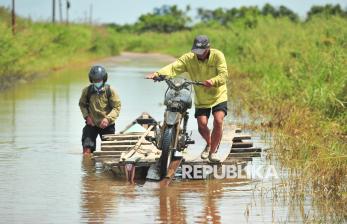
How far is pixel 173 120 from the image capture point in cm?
1128

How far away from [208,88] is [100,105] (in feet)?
7.41

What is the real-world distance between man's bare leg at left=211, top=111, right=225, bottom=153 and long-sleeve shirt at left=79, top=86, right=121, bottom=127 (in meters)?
2.12

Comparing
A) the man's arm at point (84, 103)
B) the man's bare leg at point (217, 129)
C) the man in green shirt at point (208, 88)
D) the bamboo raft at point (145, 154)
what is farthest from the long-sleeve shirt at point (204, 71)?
the man's arm at point (84, 103)

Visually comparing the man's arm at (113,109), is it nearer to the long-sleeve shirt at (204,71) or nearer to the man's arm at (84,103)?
the man's arm at (84,103)

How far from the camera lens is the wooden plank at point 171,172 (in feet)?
37.0

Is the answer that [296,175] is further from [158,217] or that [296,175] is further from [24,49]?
[24,49]

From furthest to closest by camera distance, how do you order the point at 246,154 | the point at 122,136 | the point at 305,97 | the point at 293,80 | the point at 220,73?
the point at 293,80 < the point at 305,97 < the point at 122,136 < the point at 246,154 < the point at 220,73

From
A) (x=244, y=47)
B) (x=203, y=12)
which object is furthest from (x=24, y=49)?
(x=203, y=12)

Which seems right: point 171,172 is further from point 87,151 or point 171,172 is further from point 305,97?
point 305,97

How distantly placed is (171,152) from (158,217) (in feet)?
6.47

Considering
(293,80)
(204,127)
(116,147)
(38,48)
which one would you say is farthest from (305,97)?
(38,48)

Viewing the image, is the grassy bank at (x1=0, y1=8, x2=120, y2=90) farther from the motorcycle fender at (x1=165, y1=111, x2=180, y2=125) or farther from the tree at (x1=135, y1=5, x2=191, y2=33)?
the tree at (x1=135, y1=5, x2=191, y2=33)

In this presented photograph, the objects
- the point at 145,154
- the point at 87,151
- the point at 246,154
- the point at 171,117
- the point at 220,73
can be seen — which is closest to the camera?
the point at 171,117

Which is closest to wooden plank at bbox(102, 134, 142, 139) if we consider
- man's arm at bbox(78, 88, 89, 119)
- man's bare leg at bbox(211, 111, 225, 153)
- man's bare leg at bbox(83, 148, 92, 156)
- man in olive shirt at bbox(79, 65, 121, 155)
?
man in olive shirt at bbox(79, 65, 121, 155)
